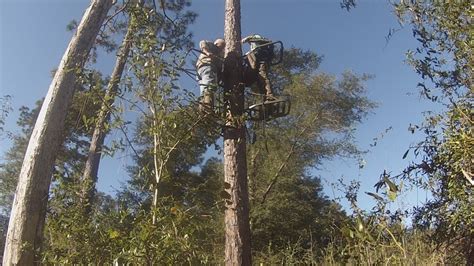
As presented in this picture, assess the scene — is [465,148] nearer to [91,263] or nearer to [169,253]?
[169,253]

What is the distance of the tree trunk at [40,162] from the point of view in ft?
14.0

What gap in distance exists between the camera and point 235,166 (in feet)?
13.3

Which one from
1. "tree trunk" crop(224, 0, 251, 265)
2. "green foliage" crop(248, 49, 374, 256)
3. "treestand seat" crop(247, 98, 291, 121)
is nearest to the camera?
"tree trunk" crop(224, 0, 251, 265)

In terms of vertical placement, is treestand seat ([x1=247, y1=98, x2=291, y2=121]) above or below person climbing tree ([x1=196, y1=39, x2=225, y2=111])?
below

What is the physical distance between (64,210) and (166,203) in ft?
2.19

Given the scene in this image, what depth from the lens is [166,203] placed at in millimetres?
2656

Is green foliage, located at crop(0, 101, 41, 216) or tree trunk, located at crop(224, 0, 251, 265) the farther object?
green foliage, located at crop(0, 101, 41, 216)

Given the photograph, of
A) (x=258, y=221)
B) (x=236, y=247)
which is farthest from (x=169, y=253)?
(x=258, y=221)

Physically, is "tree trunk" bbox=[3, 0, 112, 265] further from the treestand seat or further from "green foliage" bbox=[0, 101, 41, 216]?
"green foliage" bbox=[0, 101, 41, 216]

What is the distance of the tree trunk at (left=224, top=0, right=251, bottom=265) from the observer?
3.83 m

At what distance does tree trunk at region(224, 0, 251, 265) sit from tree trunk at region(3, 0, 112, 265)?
1396 millimetres

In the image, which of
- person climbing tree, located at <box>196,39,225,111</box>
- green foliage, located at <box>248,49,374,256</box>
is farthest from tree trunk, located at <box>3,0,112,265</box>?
green foliage, located at <box>248,49,374,256</box>

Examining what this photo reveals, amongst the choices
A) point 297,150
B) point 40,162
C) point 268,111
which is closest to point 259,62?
point 268,111

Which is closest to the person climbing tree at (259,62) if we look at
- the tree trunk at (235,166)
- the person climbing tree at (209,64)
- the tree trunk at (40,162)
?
the tree trunk at (235,166)
